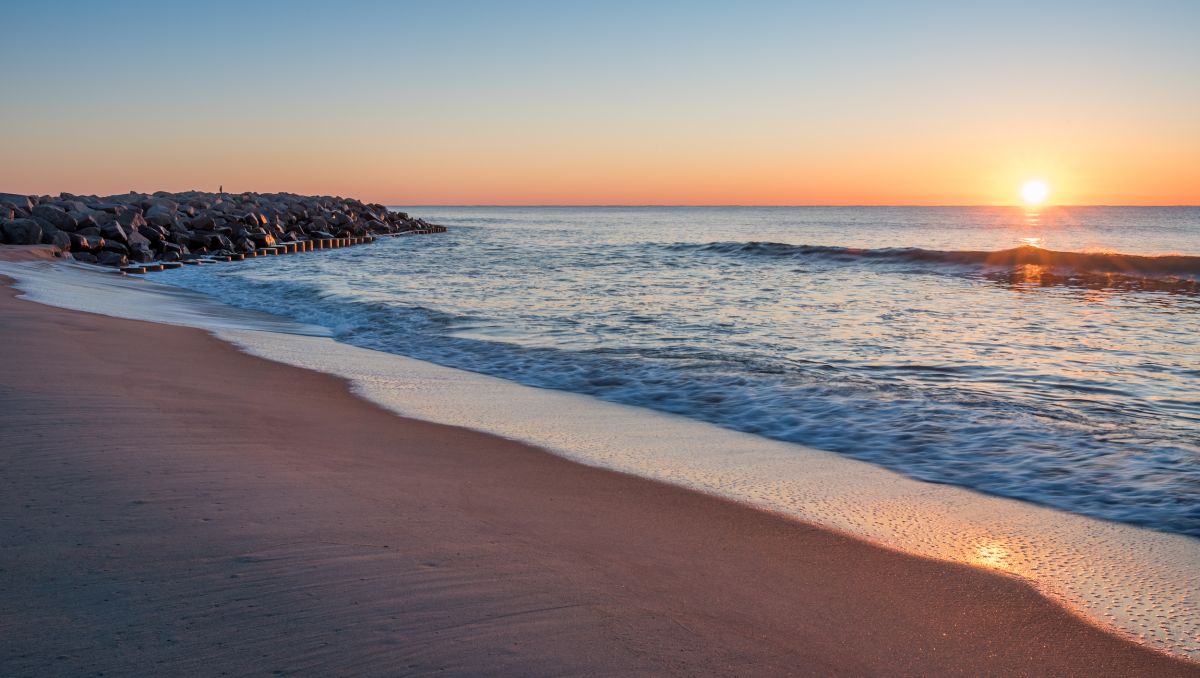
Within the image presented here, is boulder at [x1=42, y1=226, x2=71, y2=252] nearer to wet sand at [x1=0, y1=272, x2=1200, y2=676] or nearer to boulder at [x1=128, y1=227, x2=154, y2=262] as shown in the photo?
boulder at [x1=128, y1=227, x2=154, y2=262]

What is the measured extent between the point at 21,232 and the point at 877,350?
847 inches

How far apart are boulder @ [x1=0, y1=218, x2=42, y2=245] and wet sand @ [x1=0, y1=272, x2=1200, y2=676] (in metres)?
20.2

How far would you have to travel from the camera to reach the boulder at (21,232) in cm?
2156

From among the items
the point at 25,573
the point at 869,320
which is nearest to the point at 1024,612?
the point at 25,573

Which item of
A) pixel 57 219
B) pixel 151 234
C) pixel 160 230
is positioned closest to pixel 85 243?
pixel 57 219

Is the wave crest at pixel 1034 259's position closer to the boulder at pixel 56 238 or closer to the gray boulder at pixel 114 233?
the gray boulder at pixel 114 233

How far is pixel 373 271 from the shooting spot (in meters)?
22.8

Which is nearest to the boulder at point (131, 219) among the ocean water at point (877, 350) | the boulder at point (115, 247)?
the boulder at point (115, 247)

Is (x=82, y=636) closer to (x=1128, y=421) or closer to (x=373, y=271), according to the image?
(x=1128, y=421)

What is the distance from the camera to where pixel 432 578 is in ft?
9.97

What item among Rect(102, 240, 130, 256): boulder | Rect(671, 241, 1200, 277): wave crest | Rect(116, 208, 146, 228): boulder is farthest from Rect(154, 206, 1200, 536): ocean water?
Rect(116, 208, 146, 228): boulder

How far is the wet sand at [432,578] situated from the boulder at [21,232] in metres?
20.2

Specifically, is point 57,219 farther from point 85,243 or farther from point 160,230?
point 85,243

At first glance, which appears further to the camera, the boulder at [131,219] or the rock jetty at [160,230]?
the boulder at [131,219]
